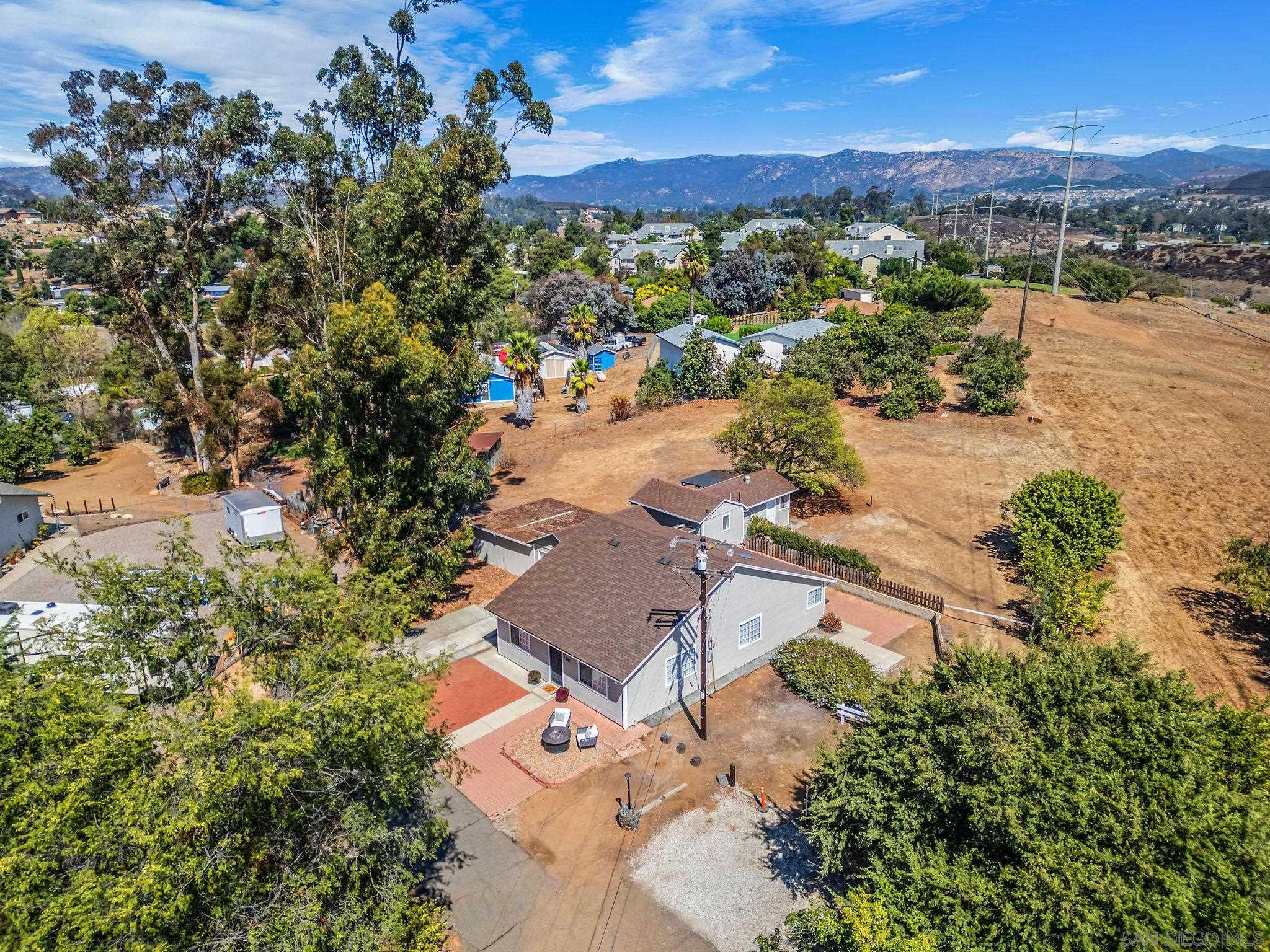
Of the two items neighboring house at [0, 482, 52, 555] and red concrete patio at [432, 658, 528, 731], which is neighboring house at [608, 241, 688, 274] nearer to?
neighboring house at [0, 482, 52, 555]

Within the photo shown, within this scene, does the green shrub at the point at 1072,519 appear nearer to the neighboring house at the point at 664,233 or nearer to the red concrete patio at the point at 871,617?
the red concrete patio at the point at 871,617

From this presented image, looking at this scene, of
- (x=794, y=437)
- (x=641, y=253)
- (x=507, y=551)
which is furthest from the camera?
(x=641, y=253)

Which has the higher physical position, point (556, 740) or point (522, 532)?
point (522, 532)

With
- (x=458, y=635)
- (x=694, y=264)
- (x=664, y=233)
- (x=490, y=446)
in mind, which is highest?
(x=664, y=233)

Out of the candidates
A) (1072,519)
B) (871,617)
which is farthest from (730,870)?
(1072,519)

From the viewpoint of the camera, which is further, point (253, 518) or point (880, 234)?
point (880, 234)

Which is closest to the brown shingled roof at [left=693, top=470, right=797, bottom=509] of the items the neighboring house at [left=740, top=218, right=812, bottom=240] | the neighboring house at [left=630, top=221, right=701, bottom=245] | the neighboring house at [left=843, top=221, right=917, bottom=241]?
the neighboring house at [left=843, top=221, right=917, bottom=241]

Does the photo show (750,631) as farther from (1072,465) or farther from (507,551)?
(1072,465)
